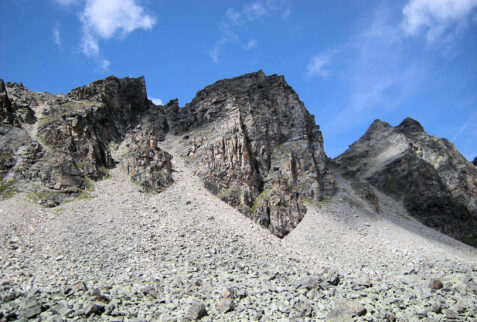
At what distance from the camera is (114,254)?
32.0 metres

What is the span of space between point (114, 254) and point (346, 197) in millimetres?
51655

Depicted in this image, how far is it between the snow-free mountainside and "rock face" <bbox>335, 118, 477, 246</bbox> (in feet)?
1.47

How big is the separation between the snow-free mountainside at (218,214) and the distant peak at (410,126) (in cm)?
435

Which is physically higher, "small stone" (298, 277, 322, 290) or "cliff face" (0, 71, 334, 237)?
"cliff face" (0, 71, 334, 237)

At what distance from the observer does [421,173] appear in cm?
9006

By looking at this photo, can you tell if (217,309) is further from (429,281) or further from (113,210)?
(113,210)

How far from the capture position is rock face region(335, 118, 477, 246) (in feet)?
271

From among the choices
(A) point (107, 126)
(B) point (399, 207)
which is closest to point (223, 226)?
(A) point (107, 126)

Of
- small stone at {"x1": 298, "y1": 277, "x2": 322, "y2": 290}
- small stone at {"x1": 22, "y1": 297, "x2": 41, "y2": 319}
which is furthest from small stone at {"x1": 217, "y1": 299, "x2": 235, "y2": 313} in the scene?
small stone at {"x1": 22, "y1": 297, "x2": 41, "y2": 319}

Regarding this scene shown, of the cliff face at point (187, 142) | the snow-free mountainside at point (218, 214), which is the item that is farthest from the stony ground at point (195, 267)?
the cliff face at point (187, 142)

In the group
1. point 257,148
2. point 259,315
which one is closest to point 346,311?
point 259,315

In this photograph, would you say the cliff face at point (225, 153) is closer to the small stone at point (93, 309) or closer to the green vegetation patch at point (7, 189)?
the green vegetation patch at point (7, 189)

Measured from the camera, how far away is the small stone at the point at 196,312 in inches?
825

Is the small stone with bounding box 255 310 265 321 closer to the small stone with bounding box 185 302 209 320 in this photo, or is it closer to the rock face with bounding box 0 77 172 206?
the small stone with bounding box 185 302 209 320
